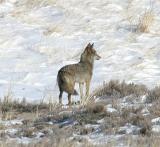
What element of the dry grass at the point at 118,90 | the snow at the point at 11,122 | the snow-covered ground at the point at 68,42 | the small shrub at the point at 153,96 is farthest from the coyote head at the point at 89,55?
the snow at the point at 11,122

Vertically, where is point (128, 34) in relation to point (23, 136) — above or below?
above

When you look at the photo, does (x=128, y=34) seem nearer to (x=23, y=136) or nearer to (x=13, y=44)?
(x=13, y=44)

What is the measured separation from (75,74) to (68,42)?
523 cm

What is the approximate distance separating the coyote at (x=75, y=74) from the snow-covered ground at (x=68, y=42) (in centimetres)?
121

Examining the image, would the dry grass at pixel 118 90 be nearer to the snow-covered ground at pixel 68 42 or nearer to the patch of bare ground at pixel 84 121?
the patch of bare ground at pixel 84 121

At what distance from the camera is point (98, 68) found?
16609 mm

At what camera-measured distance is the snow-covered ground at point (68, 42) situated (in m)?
15.8

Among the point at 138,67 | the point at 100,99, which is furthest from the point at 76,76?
the point at 138,67

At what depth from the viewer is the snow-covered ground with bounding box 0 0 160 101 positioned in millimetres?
15773

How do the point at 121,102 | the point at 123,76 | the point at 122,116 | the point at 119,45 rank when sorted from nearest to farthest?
1. the point at 122,116
2. the point at 121,102
3. the point at 123,76
4. the point at 119,45

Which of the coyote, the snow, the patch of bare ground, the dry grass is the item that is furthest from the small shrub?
the snow

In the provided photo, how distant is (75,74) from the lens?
12898mm

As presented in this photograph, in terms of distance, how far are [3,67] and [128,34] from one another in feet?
13.1

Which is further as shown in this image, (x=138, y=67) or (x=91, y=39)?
(x=91, y=39)
